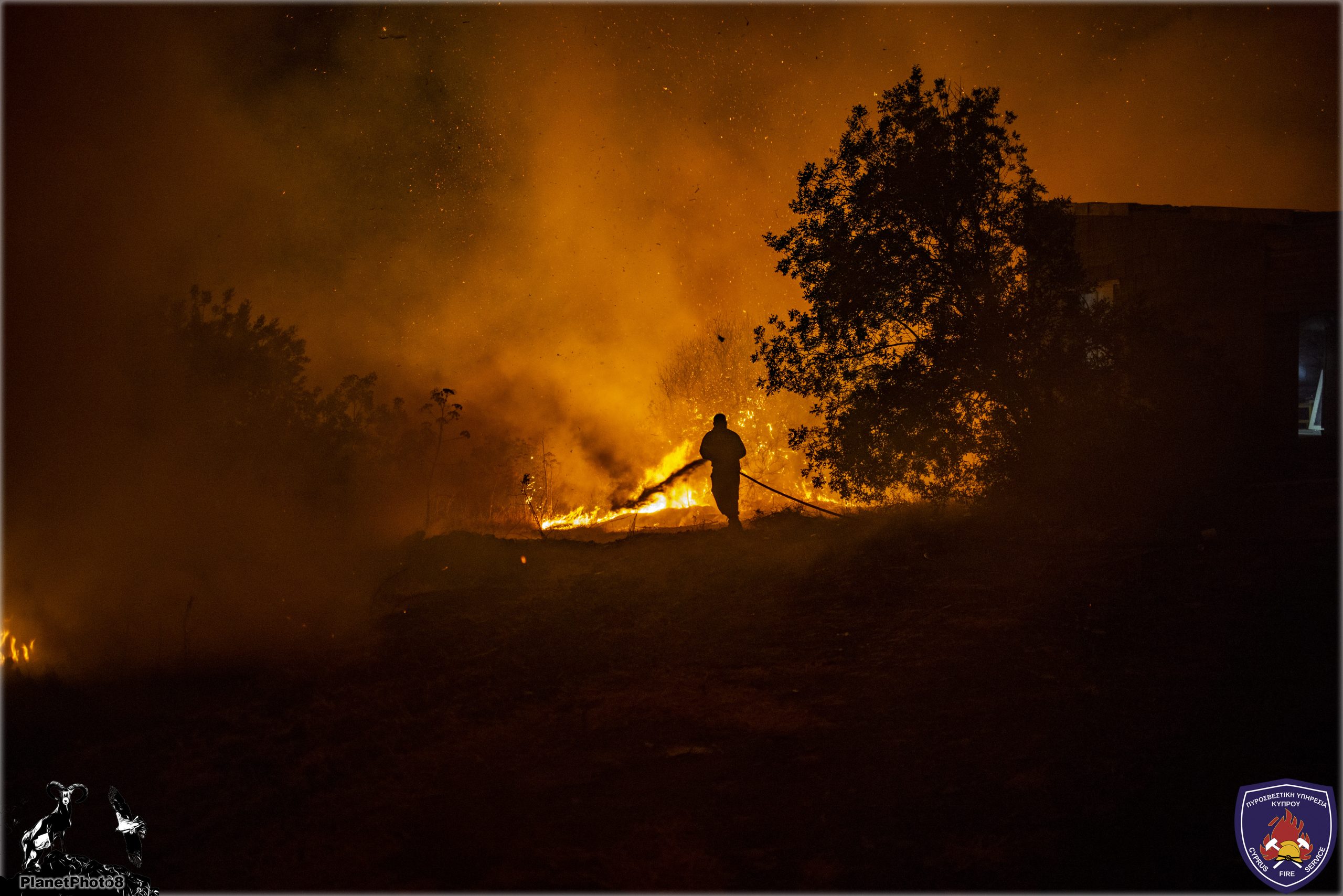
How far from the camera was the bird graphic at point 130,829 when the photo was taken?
3662mm

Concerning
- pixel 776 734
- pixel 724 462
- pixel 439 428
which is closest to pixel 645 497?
pixel 724 462

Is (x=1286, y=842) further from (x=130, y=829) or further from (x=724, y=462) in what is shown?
(x=724, y=462)

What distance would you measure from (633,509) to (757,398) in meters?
4.96

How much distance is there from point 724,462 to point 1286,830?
26.9 ft

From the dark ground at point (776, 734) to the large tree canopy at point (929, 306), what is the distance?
169cm

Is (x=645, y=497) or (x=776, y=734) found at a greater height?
(x=645, y=497)

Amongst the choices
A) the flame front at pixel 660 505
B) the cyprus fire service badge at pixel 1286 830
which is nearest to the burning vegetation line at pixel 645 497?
the flame front at pixel 660 505

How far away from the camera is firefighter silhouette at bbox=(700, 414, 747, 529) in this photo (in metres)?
10.8

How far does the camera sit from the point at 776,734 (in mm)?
4531

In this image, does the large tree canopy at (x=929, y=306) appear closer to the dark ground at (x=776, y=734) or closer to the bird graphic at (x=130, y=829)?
the dark ground at (x=776, y=734)

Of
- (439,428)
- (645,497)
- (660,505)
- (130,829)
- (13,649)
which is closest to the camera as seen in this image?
(130,829)

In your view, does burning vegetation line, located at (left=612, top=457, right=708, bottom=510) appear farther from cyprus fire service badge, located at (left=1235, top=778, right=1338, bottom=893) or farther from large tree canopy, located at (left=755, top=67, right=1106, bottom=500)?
cyprus fire service badge, located at (left=1235, top=778, right=1338, bottom=893)

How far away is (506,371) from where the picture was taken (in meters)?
20.2

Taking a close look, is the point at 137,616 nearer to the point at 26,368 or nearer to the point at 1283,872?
the point at 26,368
